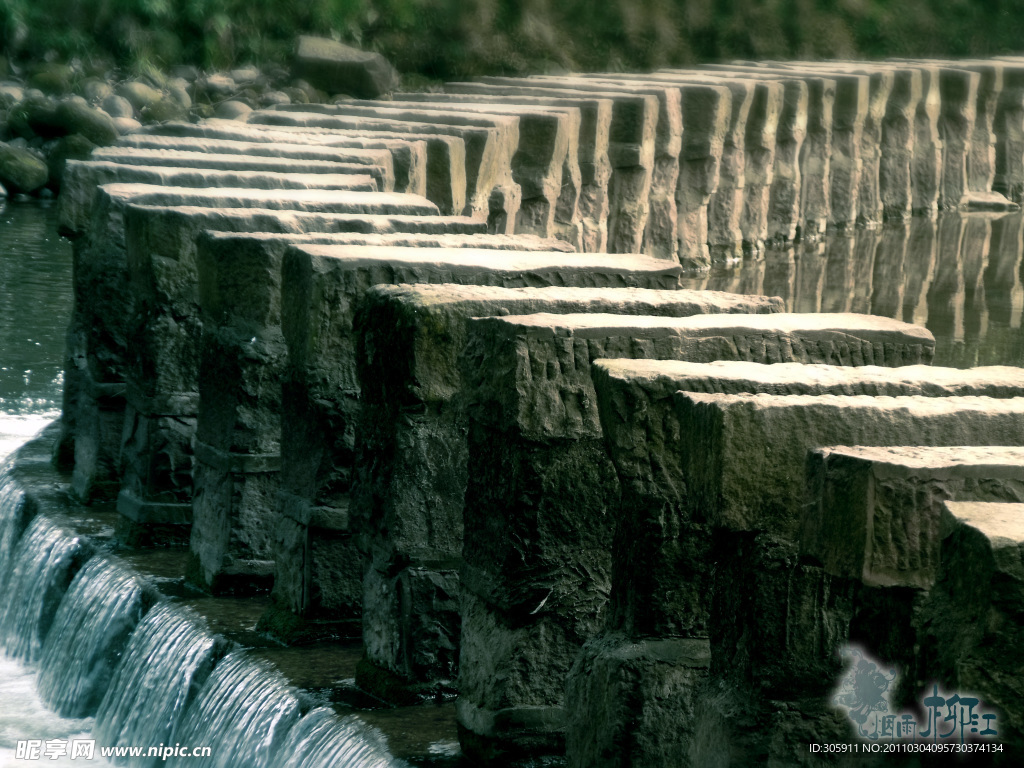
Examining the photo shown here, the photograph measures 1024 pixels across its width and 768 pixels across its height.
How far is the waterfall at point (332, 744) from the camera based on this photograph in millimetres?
4031

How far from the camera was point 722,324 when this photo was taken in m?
3.88

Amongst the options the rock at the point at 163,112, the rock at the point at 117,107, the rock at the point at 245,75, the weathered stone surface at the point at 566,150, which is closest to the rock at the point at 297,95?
the rock at the point at 163,112

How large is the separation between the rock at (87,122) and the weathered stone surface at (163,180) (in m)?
12.2

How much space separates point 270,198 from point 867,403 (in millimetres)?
3254

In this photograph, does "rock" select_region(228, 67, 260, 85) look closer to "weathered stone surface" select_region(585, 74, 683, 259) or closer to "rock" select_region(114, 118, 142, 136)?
"rock" select_region(114, 118, 142, 136)

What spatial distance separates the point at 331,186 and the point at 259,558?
158cm

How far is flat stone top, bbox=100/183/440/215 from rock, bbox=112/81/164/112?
16640 millimetres

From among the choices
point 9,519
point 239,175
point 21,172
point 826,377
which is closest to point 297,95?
point 21,172

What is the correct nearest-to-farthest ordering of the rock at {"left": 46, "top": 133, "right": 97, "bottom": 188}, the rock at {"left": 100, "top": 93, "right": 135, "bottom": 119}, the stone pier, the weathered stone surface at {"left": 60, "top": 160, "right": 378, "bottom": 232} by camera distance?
the stone pier, the weathered stone surface at {"left": 60, "top": 160, "right": 378, "bottom": 232}, the rock at {"left": 46, "top": 133, "right": 97, "bottom": 188}, the rock at {"left": 100, "top": 93, "right": 135, "bottom": 119}

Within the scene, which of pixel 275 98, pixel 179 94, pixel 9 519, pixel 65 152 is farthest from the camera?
pixel 179 94

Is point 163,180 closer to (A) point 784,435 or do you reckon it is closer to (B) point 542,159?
(B) point 542,159

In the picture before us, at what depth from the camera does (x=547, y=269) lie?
4.61m

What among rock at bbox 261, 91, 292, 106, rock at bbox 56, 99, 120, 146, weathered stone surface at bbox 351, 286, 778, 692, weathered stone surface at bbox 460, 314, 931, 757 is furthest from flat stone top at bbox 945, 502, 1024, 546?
rock at bbox 261, 91, 292, 106

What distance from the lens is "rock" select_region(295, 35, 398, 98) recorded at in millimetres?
21922
